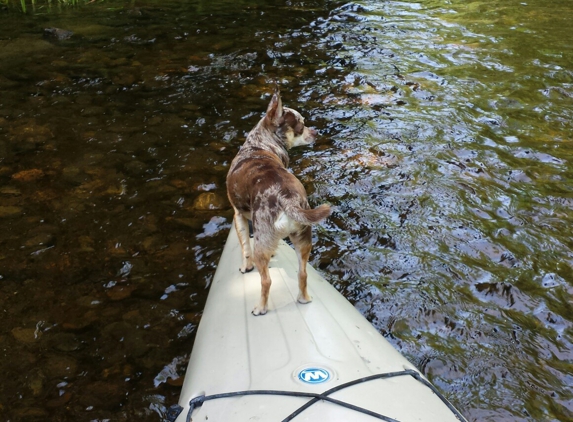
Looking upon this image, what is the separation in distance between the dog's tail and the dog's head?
1.43 meters

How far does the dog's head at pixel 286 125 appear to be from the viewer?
4.57 metres

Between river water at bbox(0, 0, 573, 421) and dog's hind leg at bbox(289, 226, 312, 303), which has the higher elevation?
dog's hind leg at bbox(289, 226, 312, 303)

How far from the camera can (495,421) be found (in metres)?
3.66

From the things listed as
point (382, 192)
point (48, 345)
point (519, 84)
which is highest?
Result: point (519, 84)

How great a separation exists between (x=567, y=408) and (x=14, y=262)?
5.29 m

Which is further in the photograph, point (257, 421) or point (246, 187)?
point (246, 187)

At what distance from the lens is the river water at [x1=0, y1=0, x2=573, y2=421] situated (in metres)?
4.25

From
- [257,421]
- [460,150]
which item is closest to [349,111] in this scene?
[460,150]

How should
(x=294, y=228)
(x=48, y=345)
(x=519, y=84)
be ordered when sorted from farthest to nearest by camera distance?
(x=519, y=84)
(x=48, y=345)
(x=294, y=228)

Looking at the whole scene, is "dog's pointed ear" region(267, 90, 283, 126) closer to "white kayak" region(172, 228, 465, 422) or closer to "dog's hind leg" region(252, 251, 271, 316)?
"white kayak" region(172, 228, 465, 422)

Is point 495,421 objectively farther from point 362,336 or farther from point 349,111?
point 349,111

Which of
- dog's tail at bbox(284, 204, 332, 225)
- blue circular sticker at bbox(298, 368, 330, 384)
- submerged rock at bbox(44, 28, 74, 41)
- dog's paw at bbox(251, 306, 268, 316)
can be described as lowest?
dog's paw at bbox(251, 306, 268, 316)

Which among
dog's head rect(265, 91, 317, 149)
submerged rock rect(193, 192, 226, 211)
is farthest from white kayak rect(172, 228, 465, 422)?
submerged rock rect(193, 192, 226, 211)

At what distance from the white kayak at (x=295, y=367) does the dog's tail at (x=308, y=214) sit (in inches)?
28.8
